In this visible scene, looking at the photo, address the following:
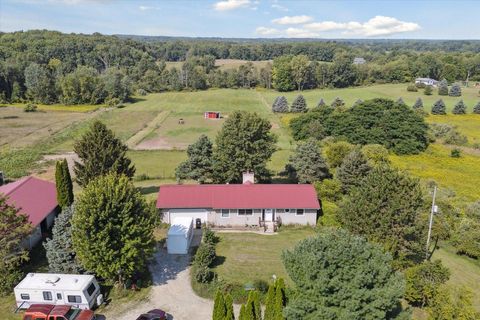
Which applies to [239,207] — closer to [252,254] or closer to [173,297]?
[252,254]

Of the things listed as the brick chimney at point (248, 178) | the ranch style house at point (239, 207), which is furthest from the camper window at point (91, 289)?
the brick chimney at point (248, 178)

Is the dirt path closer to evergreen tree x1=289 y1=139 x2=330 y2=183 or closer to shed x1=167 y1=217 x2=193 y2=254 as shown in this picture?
evergreen tree x1=289 y1=139 x2=330 y2=183

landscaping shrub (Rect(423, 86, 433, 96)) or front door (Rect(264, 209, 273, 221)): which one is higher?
landscaping shrub (Rect(423, 86, 433, 96))

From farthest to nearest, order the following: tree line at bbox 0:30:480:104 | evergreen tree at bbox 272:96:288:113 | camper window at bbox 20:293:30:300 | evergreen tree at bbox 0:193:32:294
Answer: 1. tree line at bbox 0:30:480:104
2. evergreen tree at bbox 272:96:288:113
3. evergreen tree at bbox 0:193:32:294
4. camper window at bbox 20:293:30:300

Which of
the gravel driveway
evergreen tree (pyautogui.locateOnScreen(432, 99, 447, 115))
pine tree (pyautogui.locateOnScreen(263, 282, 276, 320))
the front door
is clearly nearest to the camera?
pine tree (pyautogui.locateOnScreen(263, 282, 276, 320))

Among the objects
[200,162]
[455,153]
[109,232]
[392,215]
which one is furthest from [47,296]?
[455,153]

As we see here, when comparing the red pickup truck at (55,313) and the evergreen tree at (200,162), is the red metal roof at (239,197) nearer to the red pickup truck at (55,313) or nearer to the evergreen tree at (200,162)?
the evergreen tree at (200,162)

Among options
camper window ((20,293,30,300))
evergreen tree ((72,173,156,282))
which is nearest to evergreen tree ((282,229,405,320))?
evergreen tree ((72,173,156,282))
